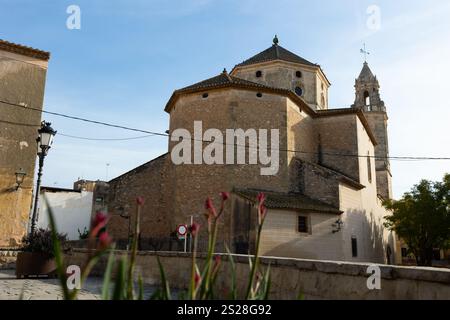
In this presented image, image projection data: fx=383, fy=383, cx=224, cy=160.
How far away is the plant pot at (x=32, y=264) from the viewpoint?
9.26 metres

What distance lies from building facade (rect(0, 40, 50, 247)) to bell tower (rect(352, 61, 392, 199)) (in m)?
30.1

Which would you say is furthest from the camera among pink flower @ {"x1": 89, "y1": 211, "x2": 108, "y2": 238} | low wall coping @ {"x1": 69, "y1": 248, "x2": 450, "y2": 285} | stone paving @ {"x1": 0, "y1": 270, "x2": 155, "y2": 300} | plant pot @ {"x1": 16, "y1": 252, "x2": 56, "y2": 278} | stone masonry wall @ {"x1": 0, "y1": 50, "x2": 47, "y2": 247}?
stone masonry wall @ {"x1": 0, "y1": 50, "x2": 47, "y2": 247}

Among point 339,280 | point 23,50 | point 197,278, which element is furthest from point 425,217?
point 197,278

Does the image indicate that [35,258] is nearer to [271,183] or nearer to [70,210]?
[271,183]

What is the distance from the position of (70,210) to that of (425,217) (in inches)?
990

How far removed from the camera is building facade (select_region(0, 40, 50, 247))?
13.9 meters

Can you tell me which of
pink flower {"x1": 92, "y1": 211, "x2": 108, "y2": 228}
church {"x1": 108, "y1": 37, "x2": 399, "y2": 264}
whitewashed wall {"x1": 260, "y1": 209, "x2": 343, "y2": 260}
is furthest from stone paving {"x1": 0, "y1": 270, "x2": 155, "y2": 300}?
church {"x1": 108, "y1": 37, "x2": 399, "y2": 264}

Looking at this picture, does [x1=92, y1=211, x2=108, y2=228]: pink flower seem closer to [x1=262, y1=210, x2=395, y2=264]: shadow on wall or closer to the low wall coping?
the low wall coping

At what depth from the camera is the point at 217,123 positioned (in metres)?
19.8

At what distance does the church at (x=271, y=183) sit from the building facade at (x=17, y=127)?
616 centimetres

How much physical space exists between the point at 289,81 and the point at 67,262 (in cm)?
1974

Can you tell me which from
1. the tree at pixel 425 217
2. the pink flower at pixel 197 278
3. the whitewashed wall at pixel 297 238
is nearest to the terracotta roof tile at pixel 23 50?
the whitewashed wall at pixel 297 238
